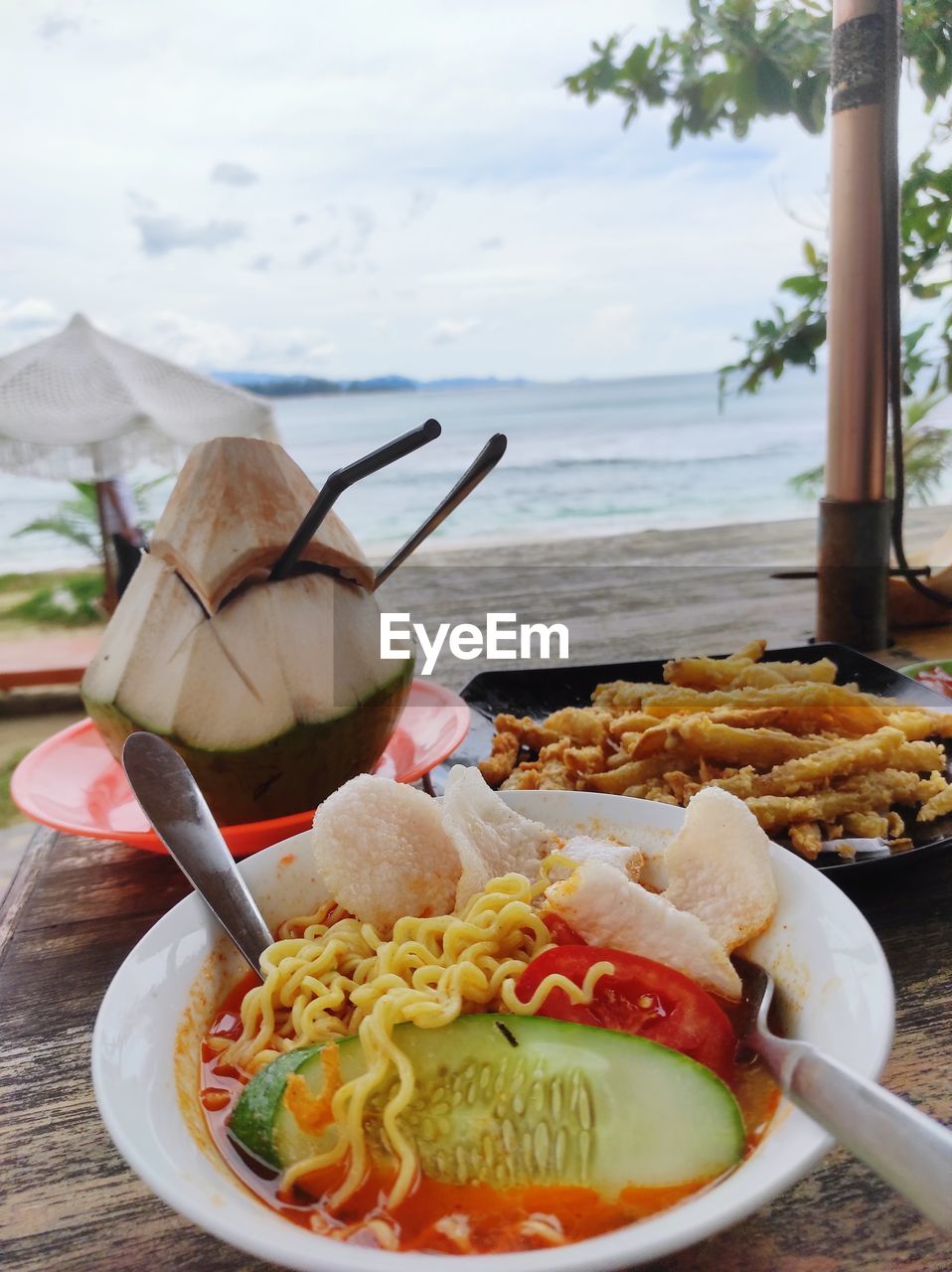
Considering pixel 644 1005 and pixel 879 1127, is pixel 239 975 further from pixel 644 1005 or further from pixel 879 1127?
pixel 879 1127

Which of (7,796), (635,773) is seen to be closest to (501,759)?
(635,773)

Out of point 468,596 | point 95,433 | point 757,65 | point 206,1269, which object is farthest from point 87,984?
point 95,433

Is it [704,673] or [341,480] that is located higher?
[341,480]

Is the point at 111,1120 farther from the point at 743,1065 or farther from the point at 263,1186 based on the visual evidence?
the point at 743,1065

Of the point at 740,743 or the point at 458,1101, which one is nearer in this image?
the point at 458,1101

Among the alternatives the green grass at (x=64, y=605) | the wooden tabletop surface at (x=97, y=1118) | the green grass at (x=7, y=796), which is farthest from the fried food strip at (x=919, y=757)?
the green grass at (x=64, y=605)
